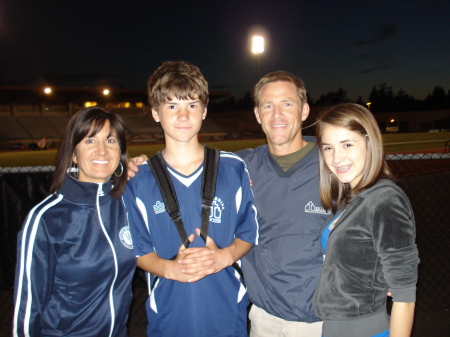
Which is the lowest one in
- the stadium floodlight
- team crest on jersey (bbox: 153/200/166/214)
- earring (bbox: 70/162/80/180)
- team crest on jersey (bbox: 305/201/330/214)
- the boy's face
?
team crest on jersey (bbox: 305/201/330/214)

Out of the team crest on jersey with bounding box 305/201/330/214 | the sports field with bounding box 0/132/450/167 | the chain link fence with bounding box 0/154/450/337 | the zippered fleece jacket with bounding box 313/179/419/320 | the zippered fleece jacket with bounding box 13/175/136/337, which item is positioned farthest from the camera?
the sports field with bounding box 0/132/450/167

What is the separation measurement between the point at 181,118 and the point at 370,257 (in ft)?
4.93

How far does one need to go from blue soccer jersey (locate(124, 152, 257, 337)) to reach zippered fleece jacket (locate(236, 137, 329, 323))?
11.1 inches

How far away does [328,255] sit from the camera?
221cm

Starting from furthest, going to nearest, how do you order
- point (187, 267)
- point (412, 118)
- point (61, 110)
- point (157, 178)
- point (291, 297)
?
point (412, 118)
point (61, 110)
point (291, 297)
point (157, 178)
point (187, 267)

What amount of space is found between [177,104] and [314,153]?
119 centimetres

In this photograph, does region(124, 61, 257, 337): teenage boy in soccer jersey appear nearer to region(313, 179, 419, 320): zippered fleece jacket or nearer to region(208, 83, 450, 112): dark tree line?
region(313, 179, 419, 320): zippered fleece jacket

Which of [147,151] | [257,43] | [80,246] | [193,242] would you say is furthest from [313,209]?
[147,151]

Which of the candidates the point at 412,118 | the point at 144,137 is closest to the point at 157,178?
the point at 144,137

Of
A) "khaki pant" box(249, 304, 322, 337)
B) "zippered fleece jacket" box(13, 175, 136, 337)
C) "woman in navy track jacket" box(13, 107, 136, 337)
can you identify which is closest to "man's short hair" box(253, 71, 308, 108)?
"woman in navy track jacket" box(13, 107, 136, 337)

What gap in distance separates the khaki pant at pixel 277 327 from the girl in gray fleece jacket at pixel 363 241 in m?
0.47

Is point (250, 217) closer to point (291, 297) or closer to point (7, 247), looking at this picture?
point (291, 297)

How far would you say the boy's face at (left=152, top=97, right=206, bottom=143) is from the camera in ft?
8.04

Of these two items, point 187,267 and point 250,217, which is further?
point 250,217
